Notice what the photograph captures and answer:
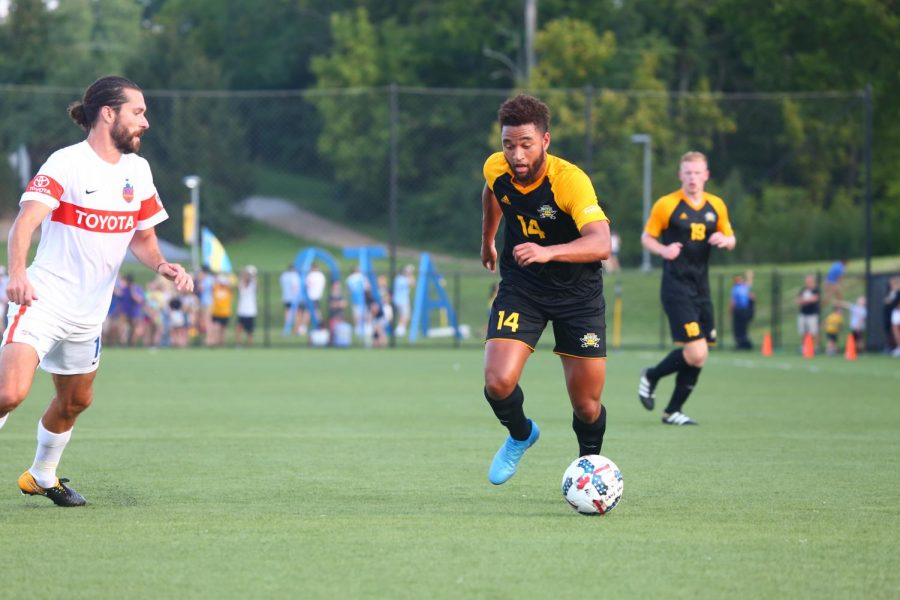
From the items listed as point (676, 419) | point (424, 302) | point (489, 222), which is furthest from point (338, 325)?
point (489, 222)

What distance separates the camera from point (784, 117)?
128ft

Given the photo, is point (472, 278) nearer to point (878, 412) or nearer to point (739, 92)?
point (739, 92)

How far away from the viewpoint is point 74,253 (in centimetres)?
701

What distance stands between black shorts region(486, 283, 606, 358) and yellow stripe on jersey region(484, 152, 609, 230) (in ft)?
1.58

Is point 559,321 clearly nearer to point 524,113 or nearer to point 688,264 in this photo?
point 524,113

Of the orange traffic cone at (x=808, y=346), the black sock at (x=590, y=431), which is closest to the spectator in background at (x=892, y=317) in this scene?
the orange traffic cone at (x=808, y=346)

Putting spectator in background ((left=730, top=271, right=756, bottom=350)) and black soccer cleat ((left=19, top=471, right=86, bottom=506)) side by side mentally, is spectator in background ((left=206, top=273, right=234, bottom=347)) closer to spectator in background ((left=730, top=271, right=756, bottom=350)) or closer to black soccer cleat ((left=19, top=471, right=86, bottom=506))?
spectator in background ((left=730, top=271, right=756, bottom=350))

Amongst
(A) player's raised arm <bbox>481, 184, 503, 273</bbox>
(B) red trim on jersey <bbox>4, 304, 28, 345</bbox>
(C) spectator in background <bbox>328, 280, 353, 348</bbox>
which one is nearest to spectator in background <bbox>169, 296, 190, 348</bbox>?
(C) spectator in background <bbox>328, 280, 353, 348</bbox>

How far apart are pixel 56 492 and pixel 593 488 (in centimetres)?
271

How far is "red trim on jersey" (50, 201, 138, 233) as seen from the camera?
7.00 metres

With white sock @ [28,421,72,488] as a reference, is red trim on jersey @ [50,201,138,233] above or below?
above

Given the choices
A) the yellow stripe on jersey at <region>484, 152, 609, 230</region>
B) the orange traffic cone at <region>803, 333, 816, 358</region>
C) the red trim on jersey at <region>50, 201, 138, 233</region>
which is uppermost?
the yellow stripe on jersey at <region>484, 152, 609, 230</region>

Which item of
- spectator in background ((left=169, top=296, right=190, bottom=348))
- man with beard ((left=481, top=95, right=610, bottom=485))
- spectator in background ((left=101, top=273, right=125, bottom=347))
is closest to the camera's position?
man with beard ((left=481, top=95, right=610, bottom=485))

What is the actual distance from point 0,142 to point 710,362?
72.2ft
